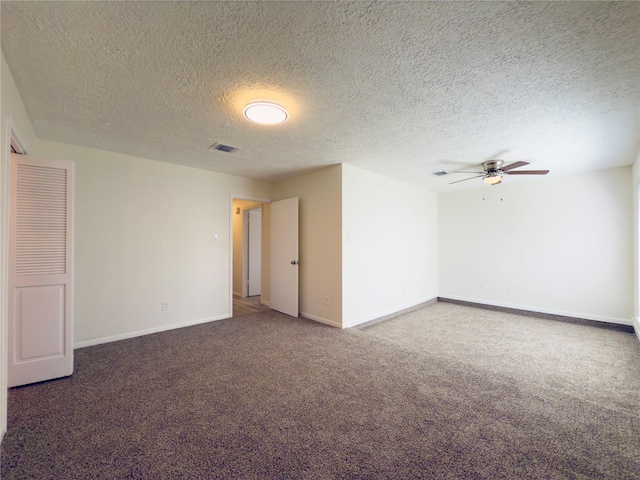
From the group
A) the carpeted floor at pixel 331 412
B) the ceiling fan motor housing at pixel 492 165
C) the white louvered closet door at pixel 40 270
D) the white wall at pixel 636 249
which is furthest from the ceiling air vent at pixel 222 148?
the white wall at pixel 636 249

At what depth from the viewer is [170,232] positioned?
13.3 ft

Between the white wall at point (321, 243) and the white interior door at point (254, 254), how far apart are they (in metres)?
2.14

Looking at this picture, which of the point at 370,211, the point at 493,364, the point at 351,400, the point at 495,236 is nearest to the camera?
the point at 351,400

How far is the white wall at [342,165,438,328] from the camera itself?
4145 mm

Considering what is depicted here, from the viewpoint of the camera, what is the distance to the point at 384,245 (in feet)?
15.8

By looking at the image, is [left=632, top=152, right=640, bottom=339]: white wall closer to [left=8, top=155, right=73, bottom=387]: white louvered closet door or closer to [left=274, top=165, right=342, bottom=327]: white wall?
[left=274, top=165, right=342, bottom=327]: white wall

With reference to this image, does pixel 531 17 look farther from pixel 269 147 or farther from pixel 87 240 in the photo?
pixel 87 240

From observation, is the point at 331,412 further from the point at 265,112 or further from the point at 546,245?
the point at 546,245

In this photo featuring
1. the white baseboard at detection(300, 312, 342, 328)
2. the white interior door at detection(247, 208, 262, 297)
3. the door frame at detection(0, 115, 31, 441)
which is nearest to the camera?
the door frame at detection(0, 115, 31, 441)

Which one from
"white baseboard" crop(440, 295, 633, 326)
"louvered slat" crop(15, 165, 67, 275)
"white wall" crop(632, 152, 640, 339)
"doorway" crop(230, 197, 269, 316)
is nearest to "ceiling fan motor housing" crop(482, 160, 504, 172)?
"white wall" crop(632, 152, 640, 339)

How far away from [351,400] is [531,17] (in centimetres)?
272

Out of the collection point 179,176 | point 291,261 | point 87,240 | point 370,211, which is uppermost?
point 179,176

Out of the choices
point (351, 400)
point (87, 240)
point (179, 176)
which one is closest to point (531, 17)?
point (351, 400)

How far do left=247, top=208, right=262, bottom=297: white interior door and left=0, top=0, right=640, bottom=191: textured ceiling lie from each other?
3.42 metres
